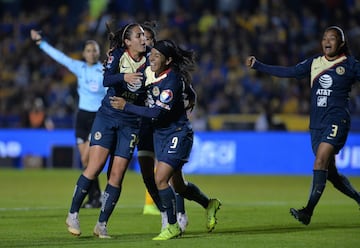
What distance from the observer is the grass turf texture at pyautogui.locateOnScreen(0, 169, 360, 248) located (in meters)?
10.4

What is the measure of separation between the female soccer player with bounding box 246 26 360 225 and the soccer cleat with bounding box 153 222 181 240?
A: 1860mm

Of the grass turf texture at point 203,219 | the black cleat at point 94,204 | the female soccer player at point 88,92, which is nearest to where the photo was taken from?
the grass turf texture at point 203,219

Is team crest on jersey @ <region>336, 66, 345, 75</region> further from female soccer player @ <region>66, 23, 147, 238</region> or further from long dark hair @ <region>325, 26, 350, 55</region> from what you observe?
female soccer player @ <region>66, 23, 147, 238</region>

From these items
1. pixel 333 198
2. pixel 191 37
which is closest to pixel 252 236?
pixel 333 198

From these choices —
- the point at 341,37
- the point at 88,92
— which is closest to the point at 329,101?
the point at 341,37

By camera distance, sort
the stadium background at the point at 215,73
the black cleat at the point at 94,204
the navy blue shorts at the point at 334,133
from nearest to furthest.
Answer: the navy blue shorts at the point at 334,133 < the black cleat at the point at 94,204 < the stadium background at the point at 215,73

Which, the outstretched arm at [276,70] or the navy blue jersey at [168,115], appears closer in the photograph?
the navy blue jersey at [168,115]

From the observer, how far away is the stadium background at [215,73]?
23.9 metres

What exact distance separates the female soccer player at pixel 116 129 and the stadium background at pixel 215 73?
39.1ft

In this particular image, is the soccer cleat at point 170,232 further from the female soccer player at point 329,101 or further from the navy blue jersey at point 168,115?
the female soccer player at point 329,101

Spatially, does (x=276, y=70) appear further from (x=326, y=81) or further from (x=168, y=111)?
(x=168, y=111)

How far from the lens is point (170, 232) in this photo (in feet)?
34.8

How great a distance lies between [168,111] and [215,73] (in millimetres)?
17091

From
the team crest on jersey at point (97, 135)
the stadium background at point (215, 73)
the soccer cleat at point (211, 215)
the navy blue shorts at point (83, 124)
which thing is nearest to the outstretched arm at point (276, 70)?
the soccer cleat at point (211, 215)
